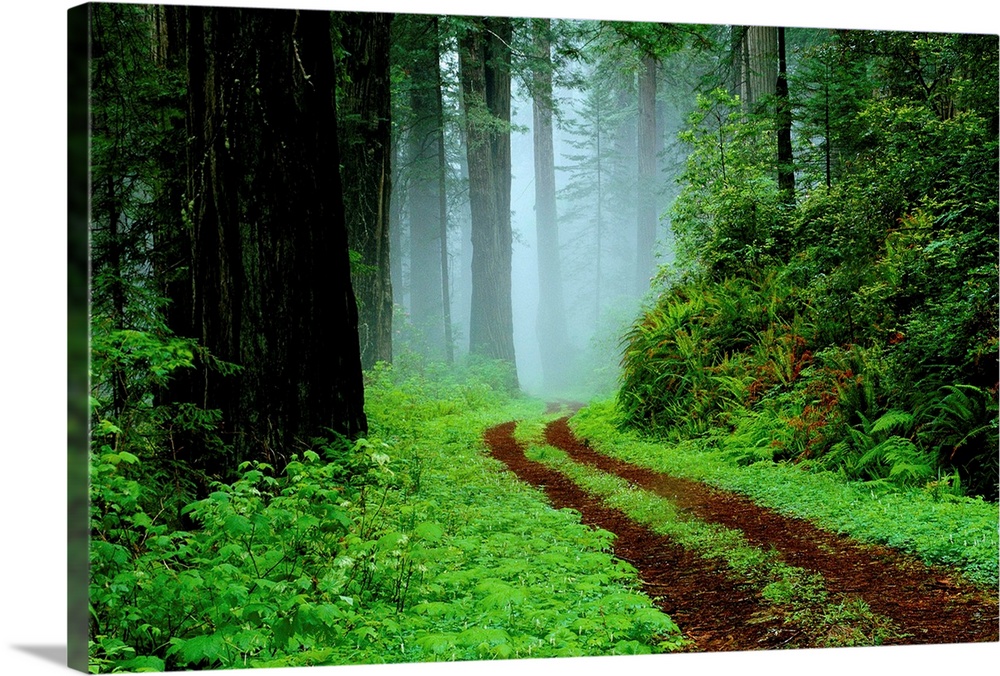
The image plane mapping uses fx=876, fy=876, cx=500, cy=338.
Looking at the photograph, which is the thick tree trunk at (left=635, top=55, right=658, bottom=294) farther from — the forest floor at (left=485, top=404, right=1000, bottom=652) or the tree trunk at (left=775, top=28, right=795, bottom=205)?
the forest floor at (left=485, top=404, right=1000, bottom=652)

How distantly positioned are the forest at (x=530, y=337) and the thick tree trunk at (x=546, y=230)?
0.07ft

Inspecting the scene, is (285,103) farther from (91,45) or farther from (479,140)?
(479,140)

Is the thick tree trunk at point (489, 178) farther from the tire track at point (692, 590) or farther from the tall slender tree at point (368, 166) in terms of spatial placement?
the tire track at point (692, 590)

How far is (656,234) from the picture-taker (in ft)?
18.8

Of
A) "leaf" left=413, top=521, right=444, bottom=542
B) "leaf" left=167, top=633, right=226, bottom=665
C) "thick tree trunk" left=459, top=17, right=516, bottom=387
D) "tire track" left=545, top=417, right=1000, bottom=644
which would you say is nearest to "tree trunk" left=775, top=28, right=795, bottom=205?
"thick tree trunk" left=459, top=17, right=516, bottom=387

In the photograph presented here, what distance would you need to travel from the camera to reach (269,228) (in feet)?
14.9

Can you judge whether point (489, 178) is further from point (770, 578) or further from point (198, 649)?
point (198, 649)

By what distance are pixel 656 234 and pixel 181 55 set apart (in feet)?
9.95

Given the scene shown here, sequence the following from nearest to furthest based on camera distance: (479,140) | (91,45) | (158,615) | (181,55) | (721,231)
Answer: (158,615) < (91,45) < (181,55) < (479,140) < (721,231)

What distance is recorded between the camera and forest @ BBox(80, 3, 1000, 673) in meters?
3.92

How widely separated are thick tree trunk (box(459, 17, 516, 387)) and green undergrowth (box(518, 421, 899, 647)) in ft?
4.01

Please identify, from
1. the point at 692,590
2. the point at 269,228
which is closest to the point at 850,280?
the point at 692,590

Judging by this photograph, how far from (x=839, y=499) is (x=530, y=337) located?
6.90ft

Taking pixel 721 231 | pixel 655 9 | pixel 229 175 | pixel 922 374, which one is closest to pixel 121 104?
pixel 229 175
